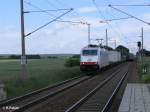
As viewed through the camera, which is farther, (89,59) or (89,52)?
(89,52)

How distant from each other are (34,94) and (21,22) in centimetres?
964

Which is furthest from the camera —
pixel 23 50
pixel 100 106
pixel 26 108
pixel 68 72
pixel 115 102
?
pixel 68 72

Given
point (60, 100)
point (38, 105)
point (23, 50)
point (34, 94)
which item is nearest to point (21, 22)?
point (23, 50)

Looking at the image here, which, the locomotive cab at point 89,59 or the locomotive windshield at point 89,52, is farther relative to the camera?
the locomotive windshield at point 89,52

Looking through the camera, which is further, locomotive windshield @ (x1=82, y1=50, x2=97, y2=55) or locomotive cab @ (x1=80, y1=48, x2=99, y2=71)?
locomotive windshield @ (x1=82, y1=50, x2=97, y2=55)

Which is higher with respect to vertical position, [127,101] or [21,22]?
[21,22]

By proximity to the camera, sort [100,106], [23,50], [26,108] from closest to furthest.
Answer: [26,108]
[100,106]
[23,50]

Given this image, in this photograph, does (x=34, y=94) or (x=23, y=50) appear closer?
(x=34, y=94)

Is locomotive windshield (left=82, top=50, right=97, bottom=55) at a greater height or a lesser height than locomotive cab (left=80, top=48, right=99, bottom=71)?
greater

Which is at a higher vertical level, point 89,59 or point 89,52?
point 89,52

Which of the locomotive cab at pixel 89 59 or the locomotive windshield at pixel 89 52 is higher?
the locomotive windshield at pixel 89 52

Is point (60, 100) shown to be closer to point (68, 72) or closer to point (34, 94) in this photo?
point (34, 94)

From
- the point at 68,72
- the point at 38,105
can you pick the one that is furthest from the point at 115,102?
the point at 68,72

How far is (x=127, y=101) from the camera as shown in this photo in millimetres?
21172
